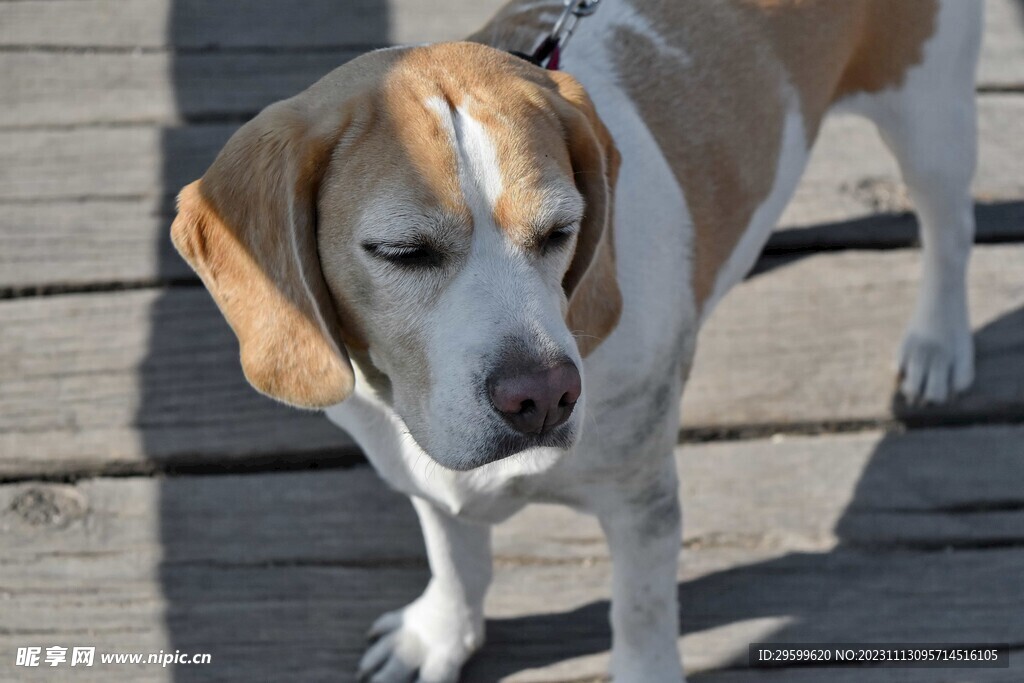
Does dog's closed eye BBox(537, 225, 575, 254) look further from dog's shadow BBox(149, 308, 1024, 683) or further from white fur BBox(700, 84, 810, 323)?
dog's shadow BBox(149, 308, 1024, 683)

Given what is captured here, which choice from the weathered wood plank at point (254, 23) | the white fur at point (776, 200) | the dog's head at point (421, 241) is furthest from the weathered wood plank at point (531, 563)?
the weathered wood plank at point (254, 23)

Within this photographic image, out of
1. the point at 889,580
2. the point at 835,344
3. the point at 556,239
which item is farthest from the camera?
the point at 835,344

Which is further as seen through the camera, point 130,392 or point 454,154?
point 130,392

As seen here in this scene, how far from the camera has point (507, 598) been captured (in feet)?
8.68

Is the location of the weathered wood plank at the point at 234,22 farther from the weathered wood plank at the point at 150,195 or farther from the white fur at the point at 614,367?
the white fur at the point at 614,367

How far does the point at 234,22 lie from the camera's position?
3.79 m

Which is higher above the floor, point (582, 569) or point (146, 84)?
point (146, 84)

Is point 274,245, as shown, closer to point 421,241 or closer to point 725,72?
point 421,241

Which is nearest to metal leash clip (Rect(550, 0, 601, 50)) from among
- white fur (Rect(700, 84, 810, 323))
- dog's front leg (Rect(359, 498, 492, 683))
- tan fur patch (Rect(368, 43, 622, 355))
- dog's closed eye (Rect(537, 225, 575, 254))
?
tan fur patch (Rect(368, 43, 622, 355))

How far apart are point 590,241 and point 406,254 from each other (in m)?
0.36

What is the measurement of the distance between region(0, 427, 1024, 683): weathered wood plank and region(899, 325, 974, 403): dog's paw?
0.43ft

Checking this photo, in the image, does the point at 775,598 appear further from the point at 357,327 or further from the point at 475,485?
the point at 357,327

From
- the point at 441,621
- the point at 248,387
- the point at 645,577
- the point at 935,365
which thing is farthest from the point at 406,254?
the point at 935,365

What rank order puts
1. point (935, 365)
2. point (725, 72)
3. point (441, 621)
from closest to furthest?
point (725, 72), point (441, 621), point (935, 365)
